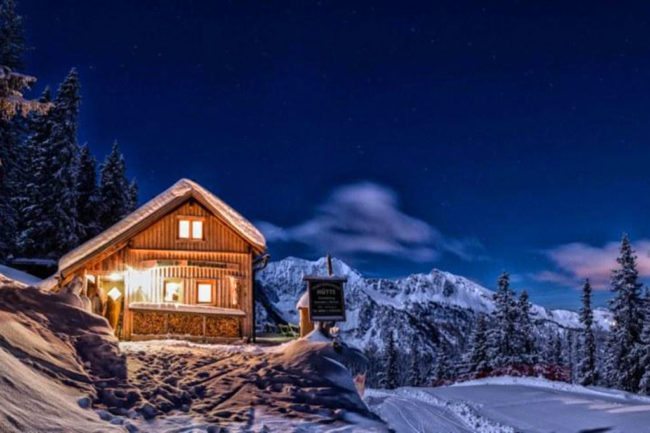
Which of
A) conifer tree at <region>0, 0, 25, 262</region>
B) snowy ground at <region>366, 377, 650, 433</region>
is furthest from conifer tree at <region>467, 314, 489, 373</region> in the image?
conifer tree at <region>0, 0, 25, 262</region>

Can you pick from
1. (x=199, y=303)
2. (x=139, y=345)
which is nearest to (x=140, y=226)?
(x=199, y=303)

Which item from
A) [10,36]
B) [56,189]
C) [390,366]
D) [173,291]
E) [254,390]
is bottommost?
[390,366]

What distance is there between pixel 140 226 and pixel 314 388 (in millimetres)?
14622

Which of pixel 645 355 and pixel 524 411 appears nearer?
pixel 524 411

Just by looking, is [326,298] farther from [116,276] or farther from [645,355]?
[645,355]

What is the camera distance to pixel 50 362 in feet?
35.5

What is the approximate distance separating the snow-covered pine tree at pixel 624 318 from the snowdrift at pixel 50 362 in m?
40.9

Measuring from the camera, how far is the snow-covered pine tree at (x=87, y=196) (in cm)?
4184

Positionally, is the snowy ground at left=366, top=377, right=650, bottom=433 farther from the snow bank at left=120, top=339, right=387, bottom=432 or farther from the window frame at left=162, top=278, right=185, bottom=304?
the window frame at left=162, top=278, right=185, bottom=304

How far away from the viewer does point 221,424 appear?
10258 millimetres

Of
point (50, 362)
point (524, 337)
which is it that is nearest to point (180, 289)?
point (50, 362)

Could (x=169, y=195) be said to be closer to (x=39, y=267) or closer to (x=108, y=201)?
(x=39, y=267)

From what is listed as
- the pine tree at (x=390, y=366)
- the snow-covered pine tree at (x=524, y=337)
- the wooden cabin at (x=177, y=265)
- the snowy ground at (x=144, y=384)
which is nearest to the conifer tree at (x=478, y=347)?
the snow-covered pine tree at (x=524, y=337)

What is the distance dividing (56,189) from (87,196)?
5291 millimetres
